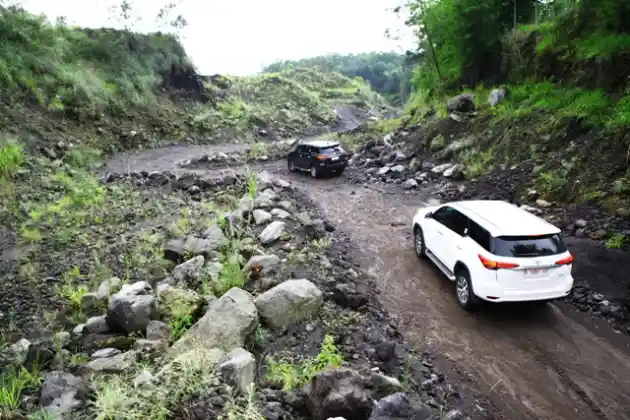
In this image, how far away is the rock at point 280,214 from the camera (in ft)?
38.0

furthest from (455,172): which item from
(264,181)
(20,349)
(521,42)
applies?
(20,349)

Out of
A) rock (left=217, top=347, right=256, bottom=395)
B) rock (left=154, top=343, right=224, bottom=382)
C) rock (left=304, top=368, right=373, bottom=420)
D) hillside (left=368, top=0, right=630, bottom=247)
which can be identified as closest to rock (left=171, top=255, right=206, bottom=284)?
rock (left=154, top=343, right=224, bottom=382)

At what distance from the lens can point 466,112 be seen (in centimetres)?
1870

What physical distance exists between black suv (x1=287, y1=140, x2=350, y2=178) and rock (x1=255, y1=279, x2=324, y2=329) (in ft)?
38.8

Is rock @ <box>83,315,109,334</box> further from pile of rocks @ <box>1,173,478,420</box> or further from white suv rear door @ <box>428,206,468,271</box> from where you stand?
white suv rear door @ <box>428,206,468,271</box>

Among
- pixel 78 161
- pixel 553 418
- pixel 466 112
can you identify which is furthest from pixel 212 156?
pixel 553 418

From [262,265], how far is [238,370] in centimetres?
341

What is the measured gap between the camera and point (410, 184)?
16.1m

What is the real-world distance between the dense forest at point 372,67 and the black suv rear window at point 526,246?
219 ft

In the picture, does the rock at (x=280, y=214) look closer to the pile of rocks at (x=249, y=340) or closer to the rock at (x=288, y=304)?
the pile of rocks at (x=249, y=340)

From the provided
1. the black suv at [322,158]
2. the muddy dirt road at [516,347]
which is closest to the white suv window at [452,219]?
the muddy dirt road at [516,347]

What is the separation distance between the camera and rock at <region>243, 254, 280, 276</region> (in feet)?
25.9

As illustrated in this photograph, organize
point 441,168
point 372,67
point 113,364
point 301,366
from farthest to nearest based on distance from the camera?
point 372,67 < point 441,168 < point 301,366 < point 113,364

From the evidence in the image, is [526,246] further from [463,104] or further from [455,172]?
[463,104]
